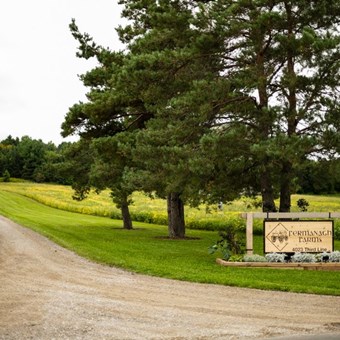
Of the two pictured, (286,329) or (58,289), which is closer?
(286,329)

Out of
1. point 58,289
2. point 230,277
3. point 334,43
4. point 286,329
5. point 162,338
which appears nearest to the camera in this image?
point 162,338

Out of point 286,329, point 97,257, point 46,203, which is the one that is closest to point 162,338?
point 286,329

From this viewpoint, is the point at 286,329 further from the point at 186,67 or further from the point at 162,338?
→ the point at 186,67

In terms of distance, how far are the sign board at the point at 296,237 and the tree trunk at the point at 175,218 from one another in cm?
1278

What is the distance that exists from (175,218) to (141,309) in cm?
2183

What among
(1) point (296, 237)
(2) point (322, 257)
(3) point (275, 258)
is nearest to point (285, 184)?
(1) point (296, 237)

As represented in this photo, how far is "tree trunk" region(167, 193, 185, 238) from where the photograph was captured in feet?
107

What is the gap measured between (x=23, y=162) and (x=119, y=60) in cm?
8389

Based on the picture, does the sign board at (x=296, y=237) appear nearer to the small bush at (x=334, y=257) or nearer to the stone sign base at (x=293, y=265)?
the small bush at (x=334, y=257)

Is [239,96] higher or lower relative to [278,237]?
higher

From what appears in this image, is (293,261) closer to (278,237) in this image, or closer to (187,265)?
(278,237)

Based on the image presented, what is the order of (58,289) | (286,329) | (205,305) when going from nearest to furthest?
(286,329), (205,305), (58,289)

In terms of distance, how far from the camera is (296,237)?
66.0 feet

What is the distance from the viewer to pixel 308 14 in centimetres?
2269
